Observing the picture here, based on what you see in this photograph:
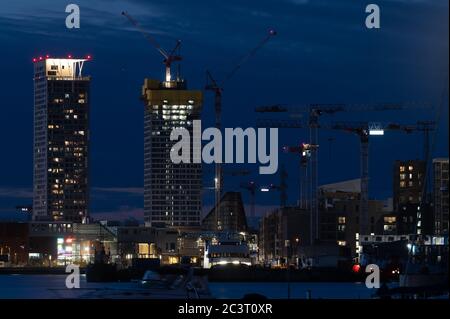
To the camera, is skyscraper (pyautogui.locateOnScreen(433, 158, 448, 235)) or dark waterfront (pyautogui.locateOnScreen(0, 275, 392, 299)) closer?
dark waterfront (pyautogui.locateOnScreen(0, 275, 392, 299))

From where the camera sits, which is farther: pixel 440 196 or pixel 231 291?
pixel 440 196

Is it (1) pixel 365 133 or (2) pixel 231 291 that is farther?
(1) pixel 365 133

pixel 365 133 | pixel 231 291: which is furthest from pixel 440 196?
pixel 231 291

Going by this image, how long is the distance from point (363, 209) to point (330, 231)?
15.1 m

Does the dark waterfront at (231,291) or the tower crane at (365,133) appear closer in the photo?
the dark waterfront at (231,291)

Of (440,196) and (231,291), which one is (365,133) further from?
(231,291)

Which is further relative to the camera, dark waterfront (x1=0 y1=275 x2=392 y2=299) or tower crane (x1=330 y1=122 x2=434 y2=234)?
tower crane (x1=330 y1=122 x2=434 y2=234)

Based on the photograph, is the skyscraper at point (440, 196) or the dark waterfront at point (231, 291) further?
the skyscraper at point (440, 196)

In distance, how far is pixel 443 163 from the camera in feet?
613

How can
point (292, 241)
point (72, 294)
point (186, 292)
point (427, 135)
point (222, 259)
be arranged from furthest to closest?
1. point (292, 241)
2. point (427, 135)
3. point (222, 259)
4. point (72, 294)
5. point (186, 292)
